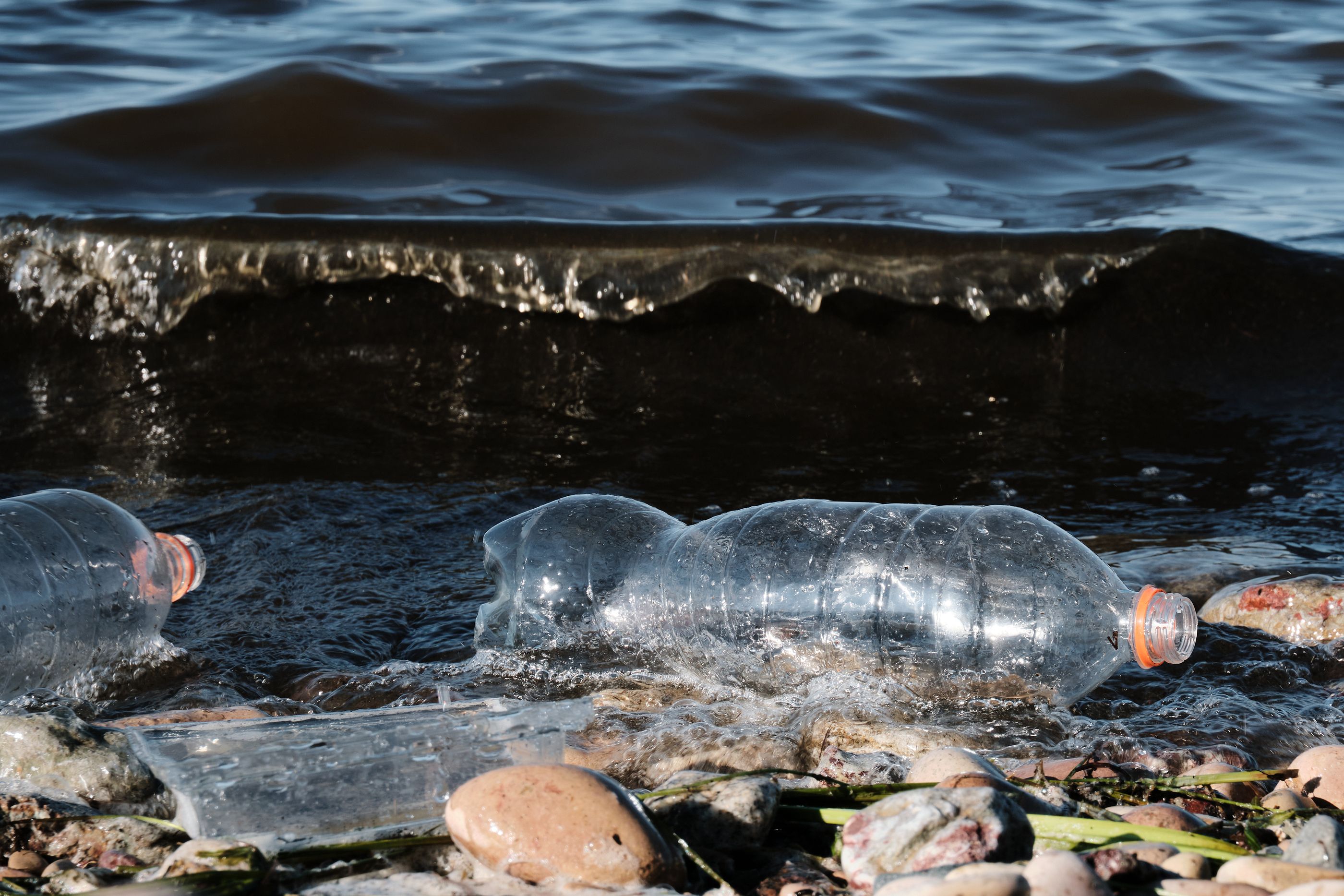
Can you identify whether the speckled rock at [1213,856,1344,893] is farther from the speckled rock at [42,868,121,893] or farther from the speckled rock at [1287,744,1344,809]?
the speckled rock at [42,868,121,893]

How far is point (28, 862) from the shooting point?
1839mm

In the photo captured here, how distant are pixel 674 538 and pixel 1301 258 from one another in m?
3.80

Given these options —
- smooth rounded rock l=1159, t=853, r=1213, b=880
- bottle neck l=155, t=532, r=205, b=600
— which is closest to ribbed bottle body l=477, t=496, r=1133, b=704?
bottle neck l=155, t=532, r=205, b=600

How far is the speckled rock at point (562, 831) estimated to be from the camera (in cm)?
163

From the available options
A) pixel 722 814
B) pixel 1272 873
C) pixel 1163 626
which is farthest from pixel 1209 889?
pixel 1163 626

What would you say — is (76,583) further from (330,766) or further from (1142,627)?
(1142,627)

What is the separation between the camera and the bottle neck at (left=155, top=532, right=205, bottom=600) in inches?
116

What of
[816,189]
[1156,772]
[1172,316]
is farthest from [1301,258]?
[1156,772]

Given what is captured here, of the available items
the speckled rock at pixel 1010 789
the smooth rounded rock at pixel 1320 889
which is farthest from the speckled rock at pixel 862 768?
the smooth rounded rock at pixel 1320 889

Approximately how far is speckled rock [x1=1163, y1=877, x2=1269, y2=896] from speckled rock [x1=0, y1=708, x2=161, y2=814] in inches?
61.5

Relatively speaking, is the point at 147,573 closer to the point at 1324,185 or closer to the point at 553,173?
the point at 553,173

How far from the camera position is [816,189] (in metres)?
6.79

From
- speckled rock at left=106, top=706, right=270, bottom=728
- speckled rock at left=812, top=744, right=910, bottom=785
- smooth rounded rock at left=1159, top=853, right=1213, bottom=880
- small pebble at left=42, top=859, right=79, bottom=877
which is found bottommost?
speckled rock at left=106, top=706, right=270, bottom=728

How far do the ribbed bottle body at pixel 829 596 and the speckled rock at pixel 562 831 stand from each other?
1138 millimetres
